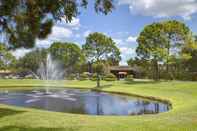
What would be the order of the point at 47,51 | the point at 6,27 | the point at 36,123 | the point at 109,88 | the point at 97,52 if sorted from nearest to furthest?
the point at 36,123
the point at 6,27
the point at 109,88
the point at 97,52
the point at 47,51

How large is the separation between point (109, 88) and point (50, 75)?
31.0 metres

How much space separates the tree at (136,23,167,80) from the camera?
5659 centimetres

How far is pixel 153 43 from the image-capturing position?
5809 centimetres

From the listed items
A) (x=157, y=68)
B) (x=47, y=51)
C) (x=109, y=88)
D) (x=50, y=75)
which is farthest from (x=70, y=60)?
(x=109, y=88)

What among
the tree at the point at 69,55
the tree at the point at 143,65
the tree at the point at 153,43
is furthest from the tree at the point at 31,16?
the tree at the point at 69,55

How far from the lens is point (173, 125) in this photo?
12.1 metres

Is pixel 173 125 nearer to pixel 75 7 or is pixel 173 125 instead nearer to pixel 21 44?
pixel 75 7

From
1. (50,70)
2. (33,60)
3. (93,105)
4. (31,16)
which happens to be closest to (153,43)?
(50,70)

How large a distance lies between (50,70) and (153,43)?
27.4 metres

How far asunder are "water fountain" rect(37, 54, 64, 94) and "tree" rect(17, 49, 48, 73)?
2.51 m

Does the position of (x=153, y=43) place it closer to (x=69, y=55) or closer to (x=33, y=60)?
(x=69, y=55)

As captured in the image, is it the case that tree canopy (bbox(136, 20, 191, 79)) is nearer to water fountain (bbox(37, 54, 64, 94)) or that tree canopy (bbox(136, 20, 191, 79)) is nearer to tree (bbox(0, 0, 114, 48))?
water fountain (bbox(37, 54, 64, 94))

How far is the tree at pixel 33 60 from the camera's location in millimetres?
97875

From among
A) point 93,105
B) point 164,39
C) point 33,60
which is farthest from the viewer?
point 33,60
